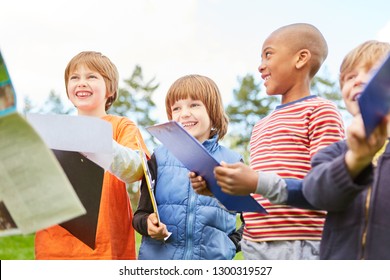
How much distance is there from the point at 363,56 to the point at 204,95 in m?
0.51

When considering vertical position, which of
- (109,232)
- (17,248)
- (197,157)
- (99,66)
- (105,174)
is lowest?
(17,248)

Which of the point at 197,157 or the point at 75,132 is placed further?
the point at 75,132

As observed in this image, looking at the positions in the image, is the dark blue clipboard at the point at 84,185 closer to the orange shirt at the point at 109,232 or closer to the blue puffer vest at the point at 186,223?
the orange shirt at the point at 109,232

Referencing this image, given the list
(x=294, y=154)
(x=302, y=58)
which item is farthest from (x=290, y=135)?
(x=302, y=58)

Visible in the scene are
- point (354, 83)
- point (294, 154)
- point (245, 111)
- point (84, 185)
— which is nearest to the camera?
point (354, 83)

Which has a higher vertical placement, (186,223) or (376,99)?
(376,99)

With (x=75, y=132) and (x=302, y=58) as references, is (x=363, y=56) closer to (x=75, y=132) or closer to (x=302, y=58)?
(x=302, y=58)

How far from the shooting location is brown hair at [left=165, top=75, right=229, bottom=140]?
153 centimetres

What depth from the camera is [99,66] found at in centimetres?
160

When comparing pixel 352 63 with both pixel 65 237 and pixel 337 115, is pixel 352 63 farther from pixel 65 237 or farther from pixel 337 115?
pixel 65 237

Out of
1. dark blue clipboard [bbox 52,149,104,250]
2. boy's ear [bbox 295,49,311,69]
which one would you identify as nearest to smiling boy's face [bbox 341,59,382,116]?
boy's ear [bbox 295,49,311,69]

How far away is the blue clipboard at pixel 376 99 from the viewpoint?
0.80 metres
